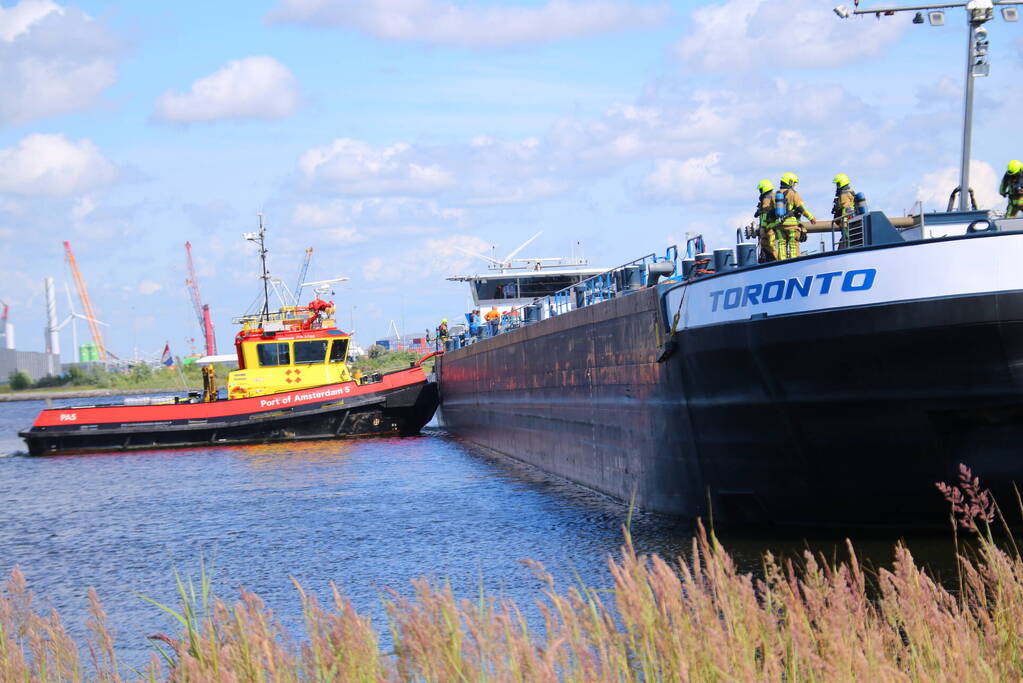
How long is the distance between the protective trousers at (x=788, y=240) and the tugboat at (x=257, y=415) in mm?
19136

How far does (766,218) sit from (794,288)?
1826mm

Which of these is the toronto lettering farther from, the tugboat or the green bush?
the green bush

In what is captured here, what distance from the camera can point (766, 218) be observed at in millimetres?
10656

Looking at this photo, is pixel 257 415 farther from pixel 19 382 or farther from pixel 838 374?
pixel 19 382

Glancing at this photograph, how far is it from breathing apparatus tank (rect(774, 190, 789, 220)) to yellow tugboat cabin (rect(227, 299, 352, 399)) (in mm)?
20588

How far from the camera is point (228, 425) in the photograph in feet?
92.6

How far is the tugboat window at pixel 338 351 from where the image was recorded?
30.2 m

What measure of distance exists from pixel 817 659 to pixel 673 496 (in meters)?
8.22

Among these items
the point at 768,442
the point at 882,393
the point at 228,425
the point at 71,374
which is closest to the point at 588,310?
the point at 768,442

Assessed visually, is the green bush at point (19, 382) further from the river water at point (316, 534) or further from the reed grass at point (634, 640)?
the reed grass at point (634, 640)

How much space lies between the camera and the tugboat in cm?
2833

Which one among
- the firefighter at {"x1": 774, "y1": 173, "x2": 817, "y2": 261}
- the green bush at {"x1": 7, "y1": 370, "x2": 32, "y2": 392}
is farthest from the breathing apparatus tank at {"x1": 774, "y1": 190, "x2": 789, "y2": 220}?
the green bush at {"x1": 7, "y1": 370, "x2": 32, "y2": 392}

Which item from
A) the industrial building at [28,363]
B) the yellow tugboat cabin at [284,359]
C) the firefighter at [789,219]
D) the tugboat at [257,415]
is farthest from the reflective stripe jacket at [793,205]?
the industrial building at [28,363]

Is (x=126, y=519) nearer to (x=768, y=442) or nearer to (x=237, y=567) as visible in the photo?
(x=237, y=567)
